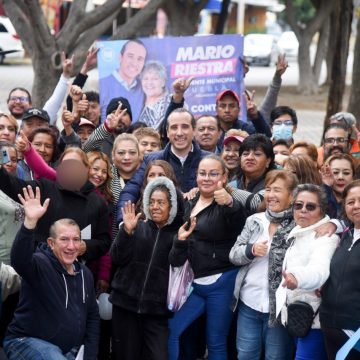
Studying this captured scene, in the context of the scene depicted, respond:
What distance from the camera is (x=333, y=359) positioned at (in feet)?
19.0

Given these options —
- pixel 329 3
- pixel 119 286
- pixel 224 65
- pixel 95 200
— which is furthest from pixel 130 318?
pixel 329 3

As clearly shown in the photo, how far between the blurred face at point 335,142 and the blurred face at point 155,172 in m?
2.08

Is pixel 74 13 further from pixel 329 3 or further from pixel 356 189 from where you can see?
pixel 329 3

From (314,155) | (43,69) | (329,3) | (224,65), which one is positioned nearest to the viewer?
(314,155)

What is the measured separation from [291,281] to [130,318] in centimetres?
133

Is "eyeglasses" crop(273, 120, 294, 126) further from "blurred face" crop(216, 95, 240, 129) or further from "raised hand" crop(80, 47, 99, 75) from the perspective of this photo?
"raised hand" crop(80, 47, 99, 75)

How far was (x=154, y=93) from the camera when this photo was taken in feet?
A: 32.1

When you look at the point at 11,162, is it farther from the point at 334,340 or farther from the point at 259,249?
the point at 334,340

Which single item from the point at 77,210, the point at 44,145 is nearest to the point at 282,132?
the point at 44,145

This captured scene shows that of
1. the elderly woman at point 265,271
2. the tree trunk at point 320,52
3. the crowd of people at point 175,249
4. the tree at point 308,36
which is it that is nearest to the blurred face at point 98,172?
the crowd of people at point 175,249

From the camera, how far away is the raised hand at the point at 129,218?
242 inches

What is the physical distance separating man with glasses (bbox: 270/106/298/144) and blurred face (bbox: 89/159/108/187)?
2418 mm

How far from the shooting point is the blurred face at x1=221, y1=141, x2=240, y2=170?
7.56 metres

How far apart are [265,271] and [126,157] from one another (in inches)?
65.8
